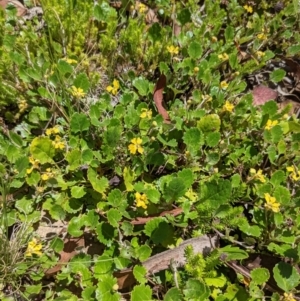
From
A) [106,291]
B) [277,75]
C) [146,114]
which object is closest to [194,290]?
[106,291]

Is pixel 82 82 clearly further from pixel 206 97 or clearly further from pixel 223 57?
pixel 223 57

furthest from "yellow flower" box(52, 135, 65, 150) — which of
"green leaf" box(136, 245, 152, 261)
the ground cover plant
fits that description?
"green leaf" box(136, 245, 152, 261)

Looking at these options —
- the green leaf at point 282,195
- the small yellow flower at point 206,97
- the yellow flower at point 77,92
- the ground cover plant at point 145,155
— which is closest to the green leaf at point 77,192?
the ground cover plant at point 145,155

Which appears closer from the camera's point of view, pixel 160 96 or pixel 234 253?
pixel 234 253

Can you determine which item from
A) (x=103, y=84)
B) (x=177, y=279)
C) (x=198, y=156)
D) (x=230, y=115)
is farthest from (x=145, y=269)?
(x=103, y=84)

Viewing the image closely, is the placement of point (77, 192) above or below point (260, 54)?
below

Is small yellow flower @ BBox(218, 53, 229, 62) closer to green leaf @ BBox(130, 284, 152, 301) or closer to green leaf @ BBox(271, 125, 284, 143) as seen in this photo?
green leaf @ BBox(271, 125, 284, 143)

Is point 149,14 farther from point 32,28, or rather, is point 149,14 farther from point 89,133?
point 89,133
